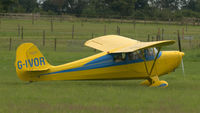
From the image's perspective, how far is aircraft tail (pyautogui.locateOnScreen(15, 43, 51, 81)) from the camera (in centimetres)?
1488

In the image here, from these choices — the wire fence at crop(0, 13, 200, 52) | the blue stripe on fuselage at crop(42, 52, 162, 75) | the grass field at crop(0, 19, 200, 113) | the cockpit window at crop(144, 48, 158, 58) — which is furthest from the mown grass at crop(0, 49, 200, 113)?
the wire fence at crop(0, 13, 200, 52)

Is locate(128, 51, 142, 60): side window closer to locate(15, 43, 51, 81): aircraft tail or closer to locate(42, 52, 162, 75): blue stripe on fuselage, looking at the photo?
locate(42, 52, 162, 75): blue stripe on fuselage

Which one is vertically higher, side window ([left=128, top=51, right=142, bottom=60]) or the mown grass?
side window ([left=128, top=51, right=142, bottom=60])

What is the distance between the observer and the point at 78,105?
1105 cm

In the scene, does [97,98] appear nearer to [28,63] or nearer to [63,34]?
[28,63]

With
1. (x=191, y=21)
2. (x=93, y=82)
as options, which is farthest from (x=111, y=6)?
(x=93, y=82)

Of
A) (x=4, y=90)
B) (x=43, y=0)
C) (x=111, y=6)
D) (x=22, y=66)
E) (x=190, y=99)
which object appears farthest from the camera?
(x=43, y=0)

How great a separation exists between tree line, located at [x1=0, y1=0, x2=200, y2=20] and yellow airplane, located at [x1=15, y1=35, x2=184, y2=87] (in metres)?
54.2

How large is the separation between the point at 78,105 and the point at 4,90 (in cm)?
385

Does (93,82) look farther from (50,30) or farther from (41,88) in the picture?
(50,30)

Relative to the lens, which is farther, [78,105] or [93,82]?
[93,82]

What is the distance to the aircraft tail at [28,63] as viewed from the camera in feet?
48.8

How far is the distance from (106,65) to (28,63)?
9.98 feet

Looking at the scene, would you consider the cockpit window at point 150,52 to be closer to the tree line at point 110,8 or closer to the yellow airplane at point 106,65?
the yellow airplane at point 106,65
